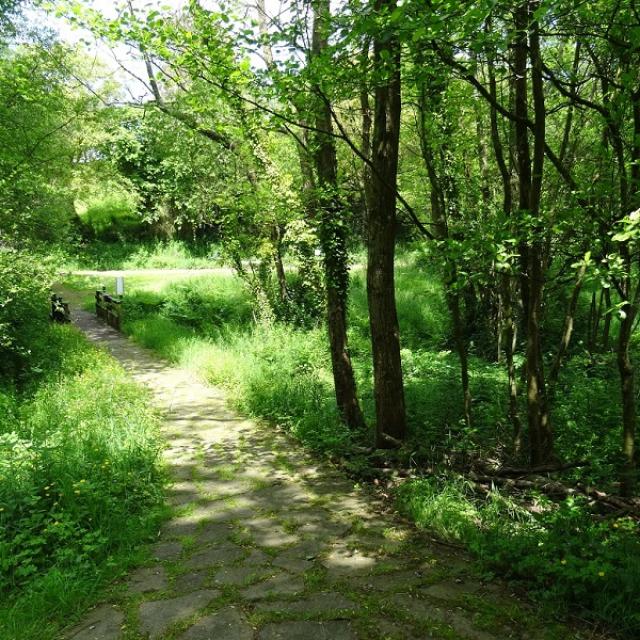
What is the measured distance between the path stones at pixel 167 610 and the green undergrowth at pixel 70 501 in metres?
0.43

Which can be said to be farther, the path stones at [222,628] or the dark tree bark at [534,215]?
the dark tree bark at [534,215]

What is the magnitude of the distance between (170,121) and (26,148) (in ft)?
12.4

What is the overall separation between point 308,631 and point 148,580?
1.27m

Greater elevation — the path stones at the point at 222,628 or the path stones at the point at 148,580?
the path stones at the point at 222,628

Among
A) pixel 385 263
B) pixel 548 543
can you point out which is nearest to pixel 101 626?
pixel 548 543

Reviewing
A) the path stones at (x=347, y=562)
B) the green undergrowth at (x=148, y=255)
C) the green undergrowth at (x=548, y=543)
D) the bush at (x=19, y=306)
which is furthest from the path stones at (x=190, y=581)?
the green undergrowth at (x=148, y=255)

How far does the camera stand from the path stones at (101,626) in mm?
2850

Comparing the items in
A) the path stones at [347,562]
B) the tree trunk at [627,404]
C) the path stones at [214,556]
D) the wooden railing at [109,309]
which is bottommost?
the path stones at [214,556]

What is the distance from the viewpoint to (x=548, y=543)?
328cm

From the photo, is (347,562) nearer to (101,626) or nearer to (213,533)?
(213,533)

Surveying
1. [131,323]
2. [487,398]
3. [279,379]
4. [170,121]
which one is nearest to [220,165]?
[170,121]

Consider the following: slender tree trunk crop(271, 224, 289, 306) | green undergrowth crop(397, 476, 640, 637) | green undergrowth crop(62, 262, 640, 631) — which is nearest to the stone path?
green undergrowth crop(397, 476, 640, 637)

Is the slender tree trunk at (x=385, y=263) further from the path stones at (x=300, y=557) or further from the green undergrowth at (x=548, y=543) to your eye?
the path stones at (x=300, y=557)

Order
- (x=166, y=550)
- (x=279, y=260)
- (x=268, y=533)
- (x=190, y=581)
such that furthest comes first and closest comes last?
1. (x=279, y=260)
2. (x=268, y=533)
3. (x=166, y=550)
4. (x=190, y=581)
